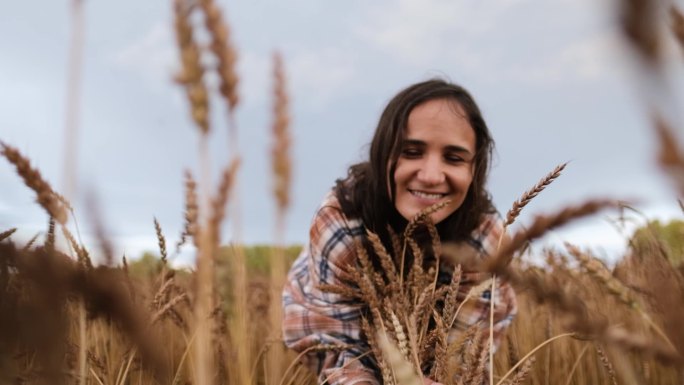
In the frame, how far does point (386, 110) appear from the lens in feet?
7.50

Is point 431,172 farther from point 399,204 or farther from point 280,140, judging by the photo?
point 280,140

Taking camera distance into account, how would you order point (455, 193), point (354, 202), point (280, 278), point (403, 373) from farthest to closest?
point (354, 202), point (455, 193), point (280, 278), point (403, 373)

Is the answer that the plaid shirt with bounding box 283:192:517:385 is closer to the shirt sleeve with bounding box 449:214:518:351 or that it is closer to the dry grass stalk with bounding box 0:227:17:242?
the shirt sleeve with bounding box 449:214:518:351

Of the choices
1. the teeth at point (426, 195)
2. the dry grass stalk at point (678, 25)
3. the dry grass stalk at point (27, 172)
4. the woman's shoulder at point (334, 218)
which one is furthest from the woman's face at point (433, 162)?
the dry grass stalk at point (678, 25)

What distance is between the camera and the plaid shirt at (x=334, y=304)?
210 centimetres

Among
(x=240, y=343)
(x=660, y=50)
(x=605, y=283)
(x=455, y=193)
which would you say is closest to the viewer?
(x=660, y=50)

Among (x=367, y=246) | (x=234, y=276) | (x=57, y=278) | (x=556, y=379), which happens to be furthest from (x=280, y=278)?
(x=556, y=379)

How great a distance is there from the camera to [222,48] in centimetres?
60

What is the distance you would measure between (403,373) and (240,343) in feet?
2.55

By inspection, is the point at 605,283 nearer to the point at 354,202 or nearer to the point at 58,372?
the point at 58,372

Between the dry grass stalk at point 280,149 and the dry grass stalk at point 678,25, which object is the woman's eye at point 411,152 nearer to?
the dry grass stalk at point 280,149

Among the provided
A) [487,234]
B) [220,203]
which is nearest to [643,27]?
[220,203]

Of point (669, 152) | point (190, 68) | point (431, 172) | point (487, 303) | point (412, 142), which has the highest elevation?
point (412, 142)

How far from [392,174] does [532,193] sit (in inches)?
52.6
